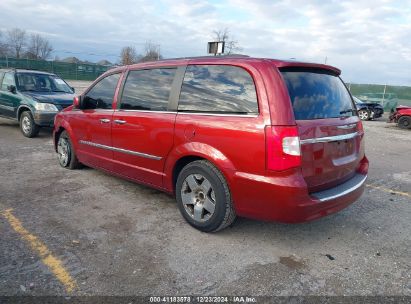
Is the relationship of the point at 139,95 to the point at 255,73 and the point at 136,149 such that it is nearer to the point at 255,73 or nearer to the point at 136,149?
the point at 136,149

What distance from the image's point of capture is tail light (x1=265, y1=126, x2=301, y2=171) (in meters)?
2.98

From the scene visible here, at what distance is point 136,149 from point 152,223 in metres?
0.95

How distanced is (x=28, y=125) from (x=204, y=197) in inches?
265

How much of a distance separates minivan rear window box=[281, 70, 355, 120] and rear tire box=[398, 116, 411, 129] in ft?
45.6

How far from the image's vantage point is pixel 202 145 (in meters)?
3.49

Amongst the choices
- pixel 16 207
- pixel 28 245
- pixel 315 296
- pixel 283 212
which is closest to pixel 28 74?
pixel 16 207

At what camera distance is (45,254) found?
10.3 ft

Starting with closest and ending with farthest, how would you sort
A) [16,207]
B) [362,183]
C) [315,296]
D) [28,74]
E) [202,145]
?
[315,296], [202,145], [362,183], [16,207], [28,74]

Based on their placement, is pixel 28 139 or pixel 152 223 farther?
pixel 28 139

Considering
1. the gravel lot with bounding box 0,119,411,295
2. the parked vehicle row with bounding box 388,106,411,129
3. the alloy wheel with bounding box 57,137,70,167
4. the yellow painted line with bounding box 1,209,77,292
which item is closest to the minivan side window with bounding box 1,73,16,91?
the alloy wheel with bounding box 57,137,70,167

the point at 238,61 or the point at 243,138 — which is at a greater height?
the point at 238,61

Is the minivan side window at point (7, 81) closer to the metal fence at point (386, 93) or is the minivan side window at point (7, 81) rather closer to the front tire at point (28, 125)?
the front tire at point (28, 125)

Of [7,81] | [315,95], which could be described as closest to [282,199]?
[315,95]

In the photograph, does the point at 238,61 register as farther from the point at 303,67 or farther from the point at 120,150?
the point at 120,150
